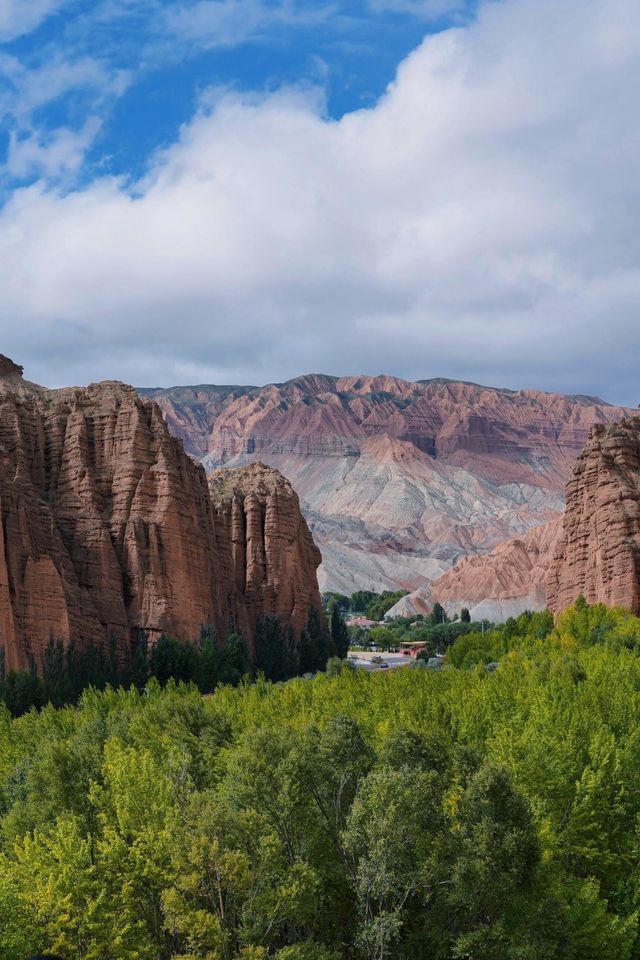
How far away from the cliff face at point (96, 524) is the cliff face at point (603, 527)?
32031 millimetres

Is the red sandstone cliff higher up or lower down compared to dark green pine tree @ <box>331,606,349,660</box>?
higher up

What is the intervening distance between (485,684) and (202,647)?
3388 cm

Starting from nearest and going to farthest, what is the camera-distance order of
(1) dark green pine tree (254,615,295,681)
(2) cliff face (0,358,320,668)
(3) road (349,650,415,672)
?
(2) cliff face (0,358,320,668), (1) dark green pine tree (254,615,295,681), (3) road (349,650,415,672)

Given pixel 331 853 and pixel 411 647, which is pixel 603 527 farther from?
pixel 411 647

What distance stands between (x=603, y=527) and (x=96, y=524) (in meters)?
43.0

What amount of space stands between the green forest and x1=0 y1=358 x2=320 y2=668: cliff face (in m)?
37.6

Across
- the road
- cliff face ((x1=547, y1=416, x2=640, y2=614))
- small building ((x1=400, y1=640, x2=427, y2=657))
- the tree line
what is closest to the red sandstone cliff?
cliff face ((x1=547, y1=416, x2=640, y2=614))

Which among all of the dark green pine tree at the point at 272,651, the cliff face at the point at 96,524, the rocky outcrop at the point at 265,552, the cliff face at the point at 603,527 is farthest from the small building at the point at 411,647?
the cliff face at the point at 96,524

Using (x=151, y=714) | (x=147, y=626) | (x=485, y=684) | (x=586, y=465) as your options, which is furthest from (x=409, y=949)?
(x=586, y=465)

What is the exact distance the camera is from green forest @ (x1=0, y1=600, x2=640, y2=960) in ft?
103

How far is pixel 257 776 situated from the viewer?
115 ft

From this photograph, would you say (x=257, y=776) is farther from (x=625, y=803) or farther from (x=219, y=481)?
(x=219, y=481)

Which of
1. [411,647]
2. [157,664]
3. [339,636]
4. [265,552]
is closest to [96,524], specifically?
[157,664]

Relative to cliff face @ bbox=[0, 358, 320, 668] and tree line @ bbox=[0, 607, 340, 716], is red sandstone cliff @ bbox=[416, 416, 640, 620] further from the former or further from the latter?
cliff face @ bbox=[0, 358, 320, 668]
